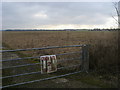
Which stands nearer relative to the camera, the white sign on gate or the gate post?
the white sign on gate

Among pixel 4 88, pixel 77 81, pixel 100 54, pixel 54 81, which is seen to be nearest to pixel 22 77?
pixel 4 88

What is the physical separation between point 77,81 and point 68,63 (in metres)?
1.80

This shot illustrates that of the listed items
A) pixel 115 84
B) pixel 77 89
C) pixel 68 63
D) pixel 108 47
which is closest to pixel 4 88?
pixel 77 89

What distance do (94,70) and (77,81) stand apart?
1428 millimetres

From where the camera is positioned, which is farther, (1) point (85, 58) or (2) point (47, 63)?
(1) point (85, 58)

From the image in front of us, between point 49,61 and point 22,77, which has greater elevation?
point 49,61

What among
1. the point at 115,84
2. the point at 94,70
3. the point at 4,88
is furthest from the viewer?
the point at 94,70

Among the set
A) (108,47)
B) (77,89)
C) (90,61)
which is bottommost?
(77,89)

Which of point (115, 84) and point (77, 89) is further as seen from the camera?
point (115, 84)

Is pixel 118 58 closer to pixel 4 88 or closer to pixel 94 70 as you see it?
pixel 94 70

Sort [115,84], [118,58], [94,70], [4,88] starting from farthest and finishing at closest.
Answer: [118,58] → [94,70] → [115,84] → [4,88]

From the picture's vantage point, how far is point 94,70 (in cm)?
565

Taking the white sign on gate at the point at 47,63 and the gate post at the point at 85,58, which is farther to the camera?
the gate post at the point at 85,58

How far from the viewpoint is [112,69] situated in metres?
5.74
